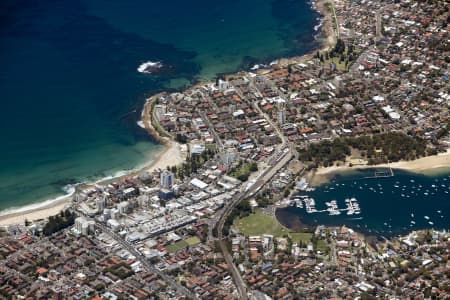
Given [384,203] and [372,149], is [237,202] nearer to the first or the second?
[384,203]

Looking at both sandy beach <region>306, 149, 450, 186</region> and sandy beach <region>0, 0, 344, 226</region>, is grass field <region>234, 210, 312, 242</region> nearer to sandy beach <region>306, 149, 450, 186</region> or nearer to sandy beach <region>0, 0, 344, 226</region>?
sandy beach <region>306, 149, 450, 186</region>

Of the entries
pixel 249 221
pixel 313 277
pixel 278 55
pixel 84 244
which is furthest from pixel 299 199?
pixel 278 55

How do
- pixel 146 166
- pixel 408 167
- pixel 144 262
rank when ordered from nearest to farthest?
pixel 144 262
pixel 408 167
pixel 146 166

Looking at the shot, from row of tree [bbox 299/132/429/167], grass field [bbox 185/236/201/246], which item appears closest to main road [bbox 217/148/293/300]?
grass field [bbox 185/236/201/246]

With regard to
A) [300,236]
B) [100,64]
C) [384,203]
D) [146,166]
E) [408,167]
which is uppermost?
[100,64]

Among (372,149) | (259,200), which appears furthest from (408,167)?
(259,200)

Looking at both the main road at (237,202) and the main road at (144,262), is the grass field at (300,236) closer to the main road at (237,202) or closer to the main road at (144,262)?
the main road at (237,202)
